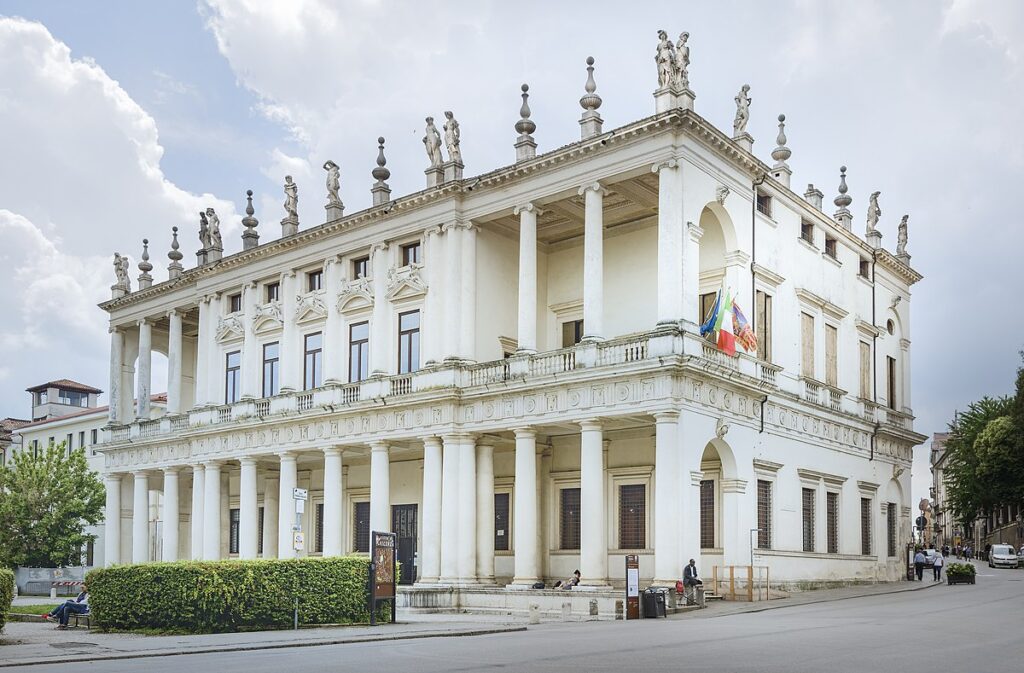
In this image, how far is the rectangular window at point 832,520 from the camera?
1563 inches

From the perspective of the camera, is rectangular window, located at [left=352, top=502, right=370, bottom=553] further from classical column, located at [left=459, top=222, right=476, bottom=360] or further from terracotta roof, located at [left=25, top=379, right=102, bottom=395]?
terracotta roof, located at [left=25, top=379, right=102, bottom=395]

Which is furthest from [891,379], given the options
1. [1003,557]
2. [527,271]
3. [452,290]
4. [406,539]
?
[1003,557]

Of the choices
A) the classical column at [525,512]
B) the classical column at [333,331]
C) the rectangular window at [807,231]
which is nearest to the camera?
the classical column at [525,512]

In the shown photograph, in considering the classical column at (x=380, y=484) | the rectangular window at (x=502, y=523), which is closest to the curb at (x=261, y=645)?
the rectangular window at (x=502, y=523)

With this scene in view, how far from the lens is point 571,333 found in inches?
1539

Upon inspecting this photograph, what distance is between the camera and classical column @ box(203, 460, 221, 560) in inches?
1806

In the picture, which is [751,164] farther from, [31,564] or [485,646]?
[31,564]

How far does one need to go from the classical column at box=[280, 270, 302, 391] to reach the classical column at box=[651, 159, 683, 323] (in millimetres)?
17753

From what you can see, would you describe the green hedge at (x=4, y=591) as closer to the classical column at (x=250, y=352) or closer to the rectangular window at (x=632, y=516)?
the rectangular window at (x=632, y=516)

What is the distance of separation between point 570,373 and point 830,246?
14997mm

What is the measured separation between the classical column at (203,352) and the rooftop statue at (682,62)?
81.7ft

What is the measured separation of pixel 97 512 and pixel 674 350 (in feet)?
121

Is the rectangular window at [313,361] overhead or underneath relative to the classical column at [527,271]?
underneath

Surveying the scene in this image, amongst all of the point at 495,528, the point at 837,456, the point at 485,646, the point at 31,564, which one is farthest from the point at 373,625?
the point at 31,564
